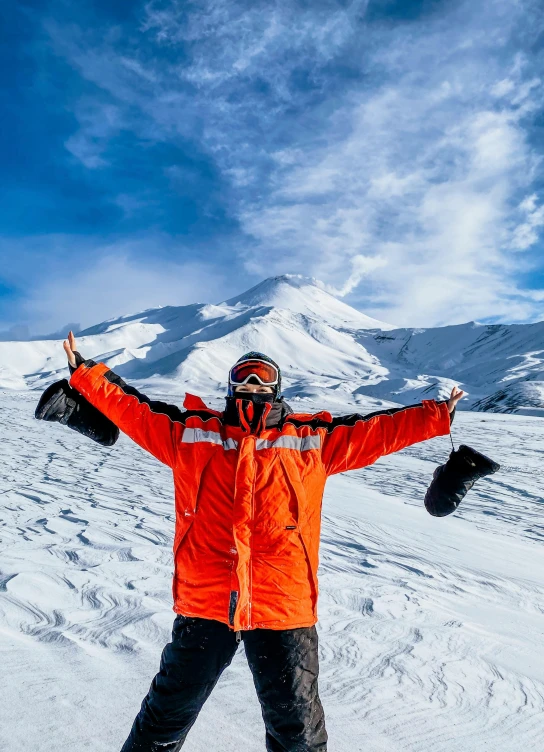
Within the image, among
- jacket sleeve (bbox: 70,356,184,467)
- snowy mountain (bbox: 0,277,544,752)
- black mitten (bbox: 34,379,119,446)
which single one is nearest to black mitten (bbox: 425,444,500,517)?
snowy mountain (bbox: 0,277,544,752)

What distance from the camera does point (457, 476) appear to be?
2.31 m

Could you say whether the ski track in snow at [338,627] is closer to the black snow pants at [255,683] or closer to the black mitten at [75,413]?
the black snow pants at [255,683]

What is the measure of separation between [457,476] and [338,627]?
152 cm

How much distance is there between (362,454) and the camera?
6.91 ft

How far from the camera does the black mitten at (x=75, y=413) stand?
2.25 m

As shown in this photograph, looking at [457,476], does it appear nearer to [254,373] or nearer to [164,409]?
[254,373]

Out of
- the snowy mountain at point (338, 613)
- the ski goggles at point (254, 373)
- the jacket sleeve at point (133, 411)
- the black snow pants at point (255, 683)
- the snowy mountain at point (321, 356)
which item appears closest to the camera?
the black snow pants at point (255, 683)

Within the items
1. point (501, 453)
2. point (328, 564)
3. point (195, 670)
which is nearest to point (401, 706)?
point (195, 670)

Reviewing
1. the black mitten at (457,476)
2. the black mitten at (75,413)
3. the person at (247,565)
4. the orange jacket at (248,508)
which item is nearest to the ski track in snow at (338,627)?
the person at (247,565)

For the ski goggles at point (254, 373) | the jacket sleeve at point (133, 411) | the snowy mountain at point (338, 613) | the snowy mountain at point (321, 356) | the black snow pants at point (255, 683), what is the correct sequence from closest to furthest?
1. the black snow pants at point (255, 683)
2. the jacket sleeve at point (133, 411)
3. the ski goggles at point (254, 373)
4. the snowy mountain at point (338, 613)
5. the snowy mountain at point (321, 356)

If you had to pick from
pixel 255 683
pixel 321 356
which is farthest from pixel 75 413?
pixel 321 356

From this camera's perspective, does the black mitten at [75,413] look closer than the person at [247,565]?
No

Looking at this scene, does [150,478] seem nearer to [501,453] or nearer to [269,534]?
[269,534]

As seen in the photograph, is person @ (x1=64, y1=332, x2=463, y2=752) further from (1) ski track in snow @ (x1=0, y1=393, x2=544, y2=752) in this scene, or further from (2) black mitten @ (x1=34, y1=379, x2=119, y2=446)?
(1) ski track in snow @ (x1=0, y1=393, x2=544, y2=752)
